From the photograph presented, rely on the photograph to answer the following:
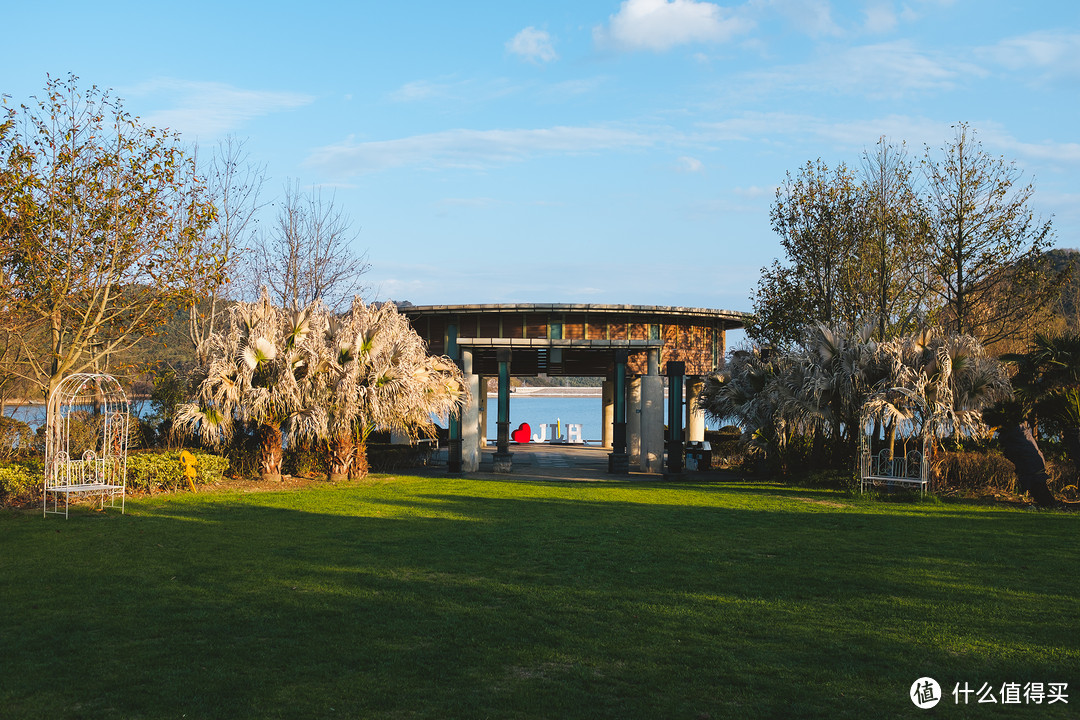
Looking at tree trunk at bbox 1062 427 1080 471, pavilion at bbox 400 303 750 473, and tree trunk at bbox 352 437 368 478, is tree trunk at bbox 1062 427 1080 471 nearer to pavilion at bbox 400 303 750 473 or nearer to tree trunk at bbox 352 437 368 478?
pavilion at bbox 400 303 750 473

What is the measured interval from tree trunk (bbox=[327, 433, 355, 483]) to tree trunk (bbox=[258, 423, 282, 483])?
1.39m

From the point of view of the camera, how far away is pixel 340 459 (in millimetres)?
20594

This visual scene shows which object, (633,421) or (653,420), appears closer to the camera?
(653,420)

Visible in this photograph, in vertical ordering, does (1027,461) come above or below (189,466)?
above

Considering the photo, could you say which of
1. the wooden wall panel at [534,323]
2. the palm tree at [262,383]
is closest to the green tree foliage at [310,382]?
the palm tree at [262,383]

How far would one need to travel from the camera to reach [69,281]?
1544cm

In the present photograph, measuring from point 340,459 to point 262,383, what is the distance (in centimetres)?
295

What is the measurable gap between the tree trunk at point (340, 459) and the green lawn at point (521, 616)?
6.67 metres

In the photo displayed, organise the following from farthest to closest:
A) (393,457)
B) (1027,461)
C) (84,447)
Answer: (393,457)
(84,447)
(1027,461)

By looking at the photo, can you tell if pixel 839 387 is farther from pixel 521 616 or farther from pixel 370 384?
pixel 521 616

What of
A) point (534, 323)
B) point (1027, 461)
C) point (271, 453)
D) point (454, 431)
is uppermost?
point (534, 323)

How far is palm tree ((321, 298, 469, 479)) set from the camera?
19.5 metres

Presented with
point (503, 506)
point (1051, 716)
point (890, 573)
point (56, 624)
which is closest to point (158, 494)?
point (503, 506)

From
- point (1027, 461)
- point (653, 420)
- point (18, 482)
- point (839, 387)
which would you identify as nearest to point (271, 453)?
point (18, 482)
